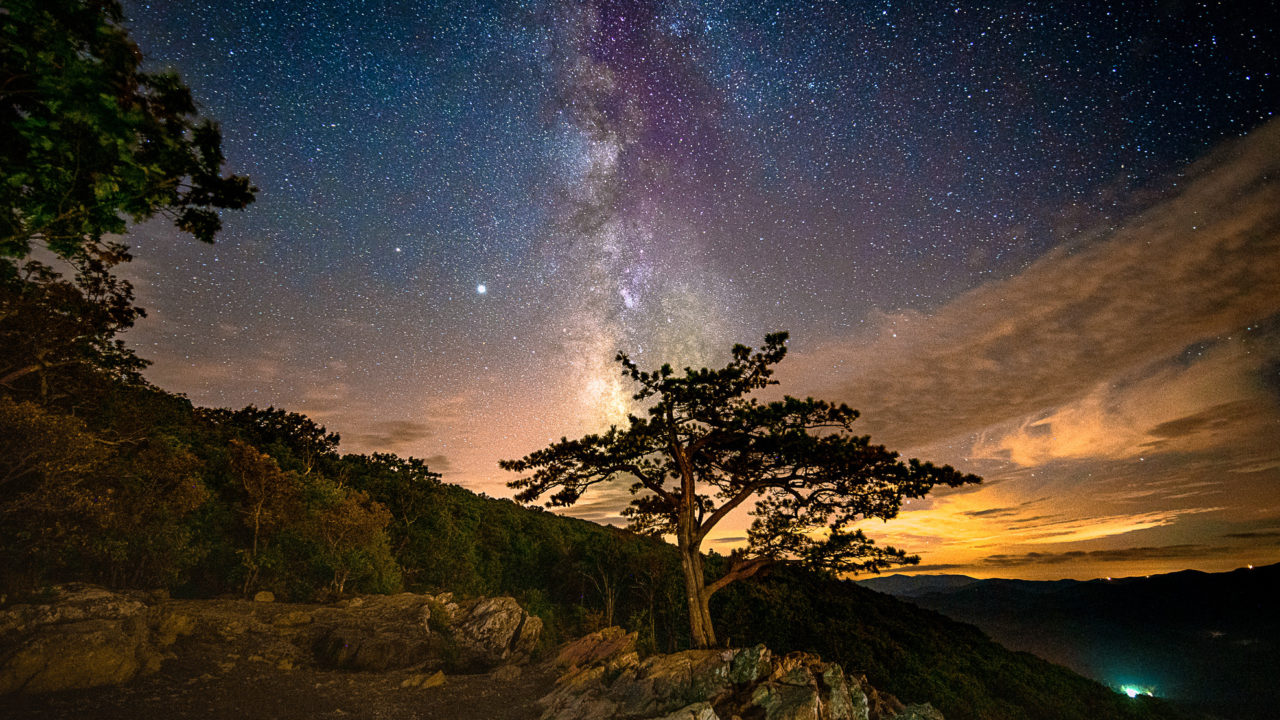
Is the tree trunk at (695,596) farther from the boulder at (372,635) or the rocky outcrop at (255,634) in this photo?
the boulder at (372,635)

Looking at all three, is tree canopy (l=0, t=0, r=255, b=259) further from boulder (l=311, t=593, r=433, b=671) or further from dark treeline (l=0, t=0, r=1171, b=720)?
boulder (l=311, t=593, r=433, b=671)

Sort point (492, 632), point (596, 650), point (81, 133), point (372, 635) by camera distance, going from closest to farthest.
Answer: point (81, 133) → point (596, 650) → point (372, 635) → point (492, 632)

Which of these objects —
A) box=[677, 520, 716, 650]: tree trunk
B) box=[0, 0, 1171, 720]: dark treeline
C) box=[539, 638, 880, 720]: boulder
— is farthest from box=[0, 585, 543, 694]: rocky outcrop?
box=[677, 520, 716, 650]: tree trunk

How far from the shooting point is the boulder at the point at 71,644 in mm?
11180

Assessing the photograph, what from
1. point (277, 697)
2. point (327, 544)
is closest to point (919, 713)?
point (277, 697)

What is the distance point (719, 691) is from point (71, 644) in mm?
16848

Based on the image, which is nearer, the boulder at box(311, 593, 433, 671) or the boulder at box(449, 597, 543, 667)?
the boulder at box(311, 593, 433, 671)

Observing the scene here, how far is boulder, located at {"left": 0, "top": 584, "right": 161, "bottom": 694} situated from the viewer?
36.7ft

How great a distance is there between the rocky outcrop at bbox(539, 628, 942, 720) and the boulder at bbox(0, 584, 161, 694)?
1129 cm

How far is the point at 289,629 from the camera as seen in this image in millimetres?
18359

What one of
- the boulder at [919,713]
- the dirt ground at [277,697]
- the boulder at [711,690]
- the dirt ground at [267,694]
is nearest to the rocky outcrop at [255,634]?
the dirt ground at [267,694]

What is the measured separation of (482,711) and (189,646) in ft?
32.5

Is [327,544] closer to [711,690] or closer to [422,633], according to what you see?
[422,633]

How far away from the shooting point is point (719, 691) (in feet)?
42.1
